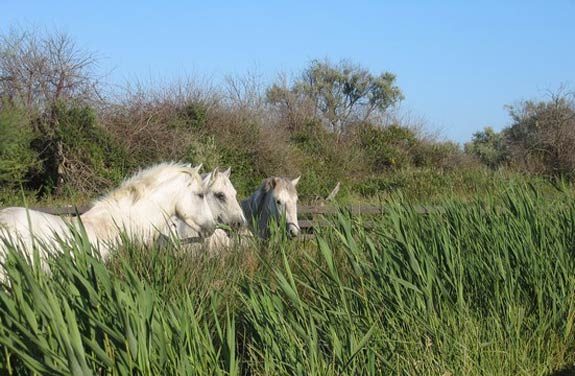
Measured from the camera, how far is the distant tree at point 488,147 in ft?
99.5

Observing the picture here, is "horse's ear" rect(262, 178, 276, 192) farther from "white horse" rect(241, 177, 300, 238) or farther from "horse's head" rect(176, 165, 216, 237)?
"horse's head" rect(176, 165, 216, 237)

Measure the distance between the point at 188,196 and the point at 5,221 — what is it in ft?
6.29

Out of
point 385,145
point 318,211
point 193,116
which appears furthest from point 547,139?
point 318,211

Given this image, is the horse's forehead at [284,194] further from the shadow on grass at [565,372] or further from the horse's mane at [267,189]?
the shadow on grass at [565,372]

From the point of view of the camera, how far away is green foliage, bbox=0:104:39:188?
12.6 meters

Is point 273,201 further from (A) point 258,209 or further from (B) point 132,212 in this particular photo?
(B) point 132,212

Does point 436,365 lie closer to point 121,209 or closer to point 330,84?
point 121,209

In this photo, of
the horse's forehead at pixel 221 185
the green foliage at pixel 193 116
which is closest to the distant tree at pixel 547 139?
the green foliage at pixel 193 116

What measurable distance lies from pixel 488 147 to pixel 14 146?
29.1 m

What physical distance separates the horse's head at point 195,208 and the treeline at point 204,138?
4.59 meters

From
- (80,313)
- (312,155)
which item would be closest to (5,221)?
(80,313)

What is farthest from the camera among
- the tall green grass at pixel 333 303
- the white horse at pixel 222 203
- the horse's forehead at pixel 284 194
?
the horse's forehead at pixel 284 194

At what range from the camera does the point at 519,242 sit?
6.36 metres

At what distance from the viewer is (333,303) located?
5016mm
